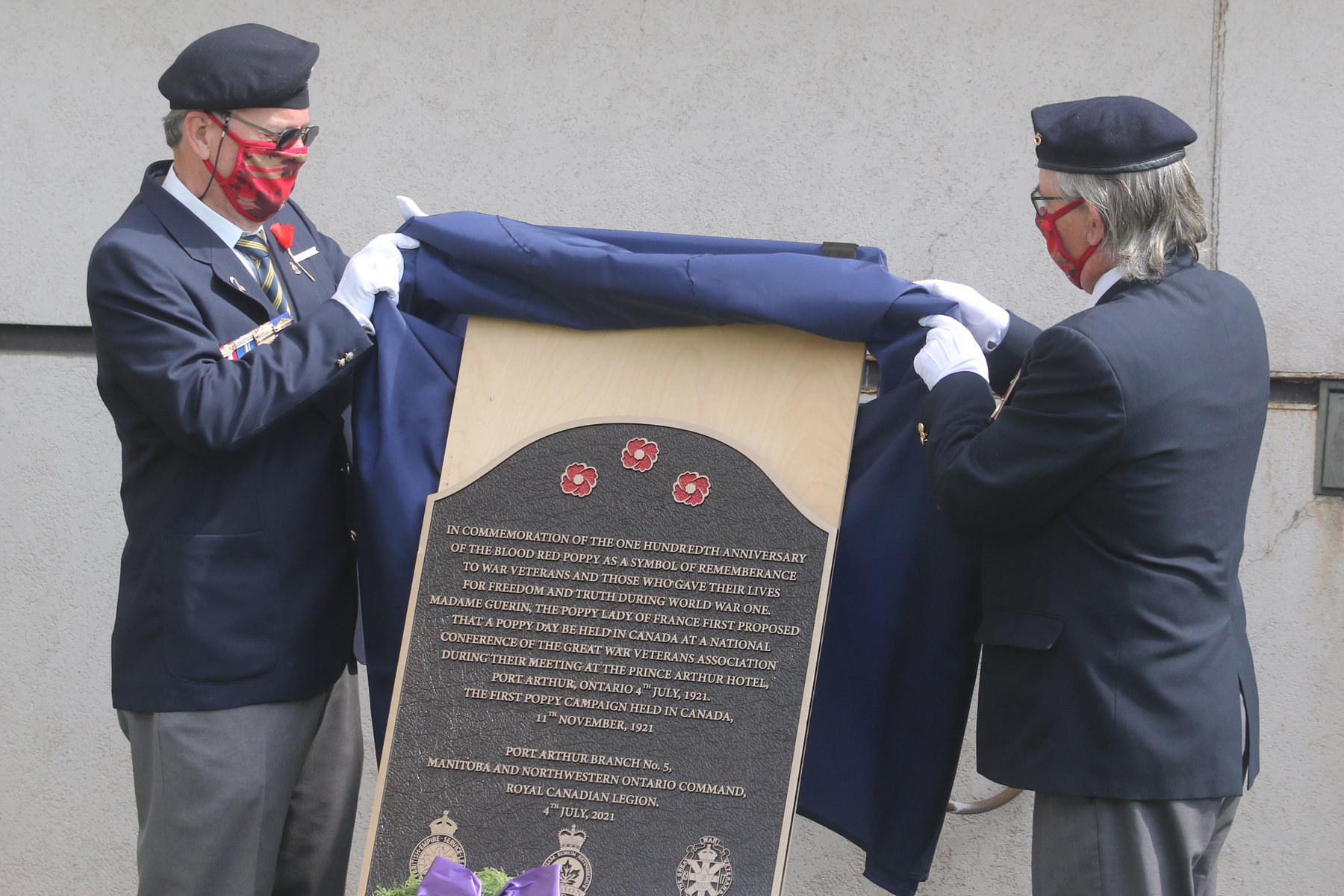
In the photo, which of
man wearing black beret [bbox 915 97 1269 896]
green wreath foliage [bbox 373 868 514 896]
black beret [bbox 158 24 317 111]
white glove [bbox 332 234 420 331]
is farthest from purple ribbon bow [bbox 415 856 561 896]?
black beret [bbox 158 24 317 111]

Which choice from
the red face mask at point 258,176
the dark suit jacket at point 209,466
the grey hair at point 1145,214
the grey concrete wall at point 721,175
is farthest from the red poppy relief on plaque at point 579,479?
the grey concrete wall at point 721,175

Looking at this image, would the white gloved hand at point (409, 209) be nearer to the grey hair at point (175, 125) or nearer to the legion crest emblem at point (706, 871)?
the grey hair at point (175, 125)

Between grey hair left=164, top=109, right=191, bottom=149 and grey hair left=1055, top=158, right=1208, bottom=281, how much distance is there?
6.11ft

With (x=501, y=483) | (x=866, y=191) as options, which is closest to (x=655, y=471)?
(x=501, y=483)

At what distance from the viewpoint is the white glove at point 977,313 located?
7.93ft

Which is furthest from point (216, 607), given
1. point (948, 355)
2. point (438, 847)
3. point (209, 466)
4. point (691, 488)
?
point (948, 355)

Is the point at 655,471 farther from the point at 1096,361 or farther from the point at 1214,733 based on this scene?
the point at 1214,733

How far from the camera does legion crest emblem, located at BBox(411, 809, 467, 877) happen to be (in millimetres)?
2191

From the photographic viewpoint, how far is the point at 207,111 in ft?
7.98

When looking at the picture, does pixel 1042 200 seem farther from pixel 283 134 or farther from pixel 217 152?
pixel 217 152

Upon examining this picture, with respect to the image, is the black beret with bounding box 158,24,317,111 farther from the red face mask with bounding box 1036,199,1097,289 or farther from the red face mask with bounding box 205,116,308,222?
the red face mask with bounding box 1036,199,1097,289

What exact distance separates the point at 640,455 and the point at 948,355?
25.6 inches

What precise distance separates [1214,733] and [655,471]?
3.77ft

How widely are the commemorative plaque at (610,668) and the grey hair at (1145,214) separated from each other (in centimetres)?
78
